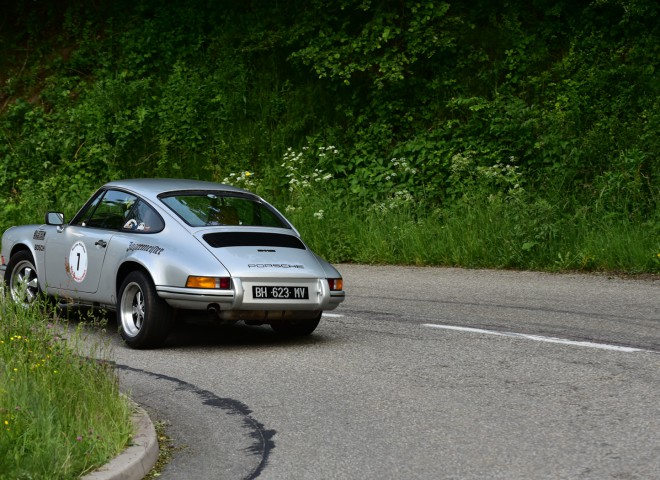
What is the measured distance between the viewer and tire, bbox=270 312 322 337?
1048 centimetres

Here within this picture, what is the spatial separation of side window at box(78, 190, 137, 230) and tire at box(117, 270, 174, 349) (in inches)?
33.9

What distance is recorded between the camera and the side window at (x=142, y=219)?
33.7 feet

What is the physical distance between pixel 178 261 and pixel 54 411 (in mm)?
3632

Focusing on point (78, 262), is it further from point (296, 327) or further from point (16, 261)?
point (296, 327)

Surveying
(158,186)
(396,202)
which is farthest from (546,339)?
(396,202)

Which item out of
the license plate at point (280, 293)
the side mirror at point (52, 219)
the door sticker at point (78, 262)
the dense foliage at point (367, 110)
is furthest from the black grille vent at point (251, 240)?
the dense foliage at point (367, 110)

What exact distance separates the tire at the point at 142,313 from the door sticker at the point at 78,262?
779mm

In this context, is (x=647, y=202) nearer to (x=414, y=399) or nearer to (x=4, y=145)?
(x=414, y=399)

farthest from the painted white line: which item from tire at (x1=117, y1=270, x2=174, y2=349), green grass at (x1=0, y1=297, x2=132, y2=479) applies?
green grass at (x1=0, y1=297, x2=132, y2=479)

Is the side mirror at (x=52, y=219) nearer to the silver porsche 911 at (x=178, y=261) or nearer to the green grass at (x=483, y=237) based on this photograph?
the silver porsche 911 at (x=178, y=261)

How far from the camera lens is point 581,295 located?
12766 mm

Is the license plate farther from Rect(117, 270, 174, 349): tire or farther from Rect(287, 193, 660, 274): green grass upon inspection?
Rect(287, 193, 660, 274): green grass

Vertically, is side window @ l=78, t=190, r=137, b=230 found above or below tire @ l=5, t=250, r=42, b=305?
above

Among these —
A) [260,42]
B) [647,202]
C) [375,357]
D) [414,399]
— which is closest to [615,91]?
[647,202]
